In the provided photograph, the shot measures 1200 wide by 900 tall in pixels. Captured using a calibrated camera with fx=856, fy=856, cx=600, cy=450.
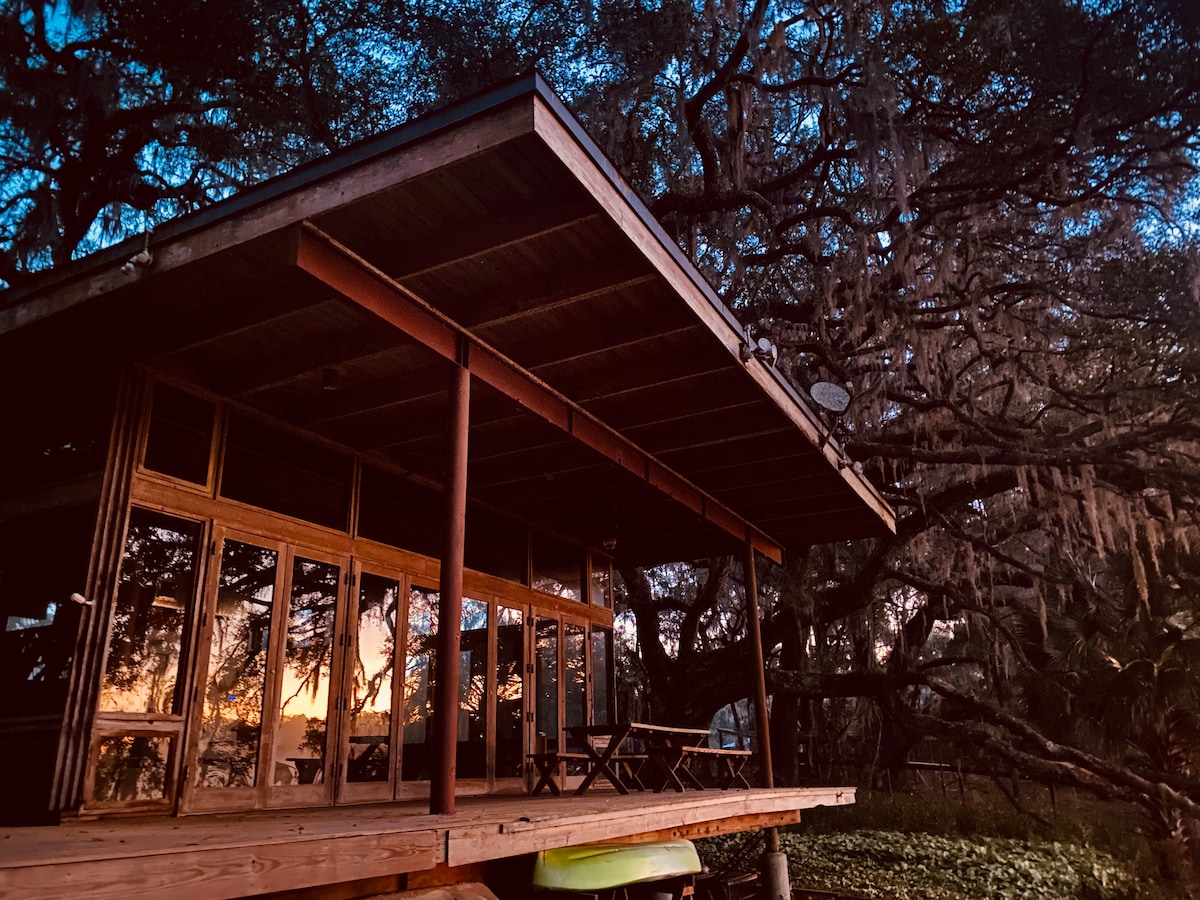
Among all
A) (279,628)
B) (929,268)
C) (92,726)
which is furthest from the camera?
(929,268)

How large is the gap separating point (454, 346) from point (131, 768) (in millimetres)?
3237

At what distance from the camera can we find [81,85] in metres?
9.54

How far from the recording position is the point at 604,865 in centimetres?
449

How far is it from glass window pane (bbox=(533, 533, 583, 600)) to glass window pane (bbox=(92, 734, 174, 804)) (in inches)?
179

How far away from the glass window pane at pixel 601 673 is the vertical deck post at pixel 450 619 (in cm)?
597

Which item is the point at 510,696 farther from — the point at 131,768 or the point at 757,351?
the point at 757,351

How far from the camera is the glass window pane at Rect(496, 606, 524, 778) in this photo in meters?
8.55

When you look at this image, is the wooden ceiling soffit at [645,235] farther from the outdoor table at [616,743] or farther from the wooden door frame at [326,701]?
the wooden door frame at [326,701]

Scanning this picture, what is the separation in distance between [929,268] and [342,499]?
25.9 ft

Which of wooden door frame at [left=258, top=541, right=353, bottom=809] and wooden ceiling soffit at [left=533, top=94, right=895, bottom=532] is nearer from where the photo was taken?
wooden ceiling soffit at [left=533, top=94, right=895, bottom=532]

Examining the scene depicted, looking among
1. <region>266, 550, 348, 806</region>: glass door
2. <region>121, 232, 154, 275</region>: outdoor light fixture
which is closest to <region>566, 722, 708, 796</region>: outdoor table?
<region>266, 550, 348, 806</region>: glass door

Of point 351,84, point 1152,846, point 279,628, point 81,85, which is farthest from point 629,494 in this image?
point 1152,846

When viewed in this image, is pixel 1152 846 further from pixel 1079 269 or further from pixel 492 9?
pixel 492 9

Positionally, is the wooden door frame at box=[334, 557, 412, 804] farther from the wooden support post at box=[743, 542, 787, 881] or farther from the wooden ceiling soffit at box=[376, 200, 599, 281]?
the wooden support post at box=[743, 542, 787, 881]
